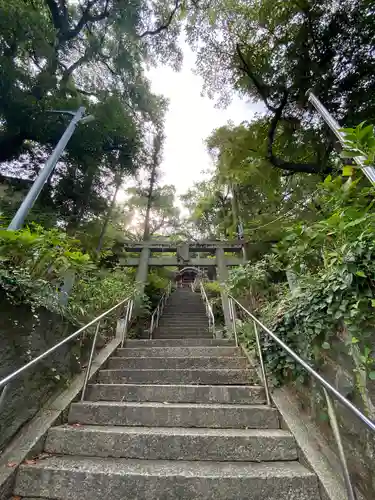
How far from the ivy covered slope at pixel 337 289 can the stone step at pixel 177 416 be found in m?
0.38

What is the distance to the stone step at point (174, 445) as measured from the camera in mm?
1540

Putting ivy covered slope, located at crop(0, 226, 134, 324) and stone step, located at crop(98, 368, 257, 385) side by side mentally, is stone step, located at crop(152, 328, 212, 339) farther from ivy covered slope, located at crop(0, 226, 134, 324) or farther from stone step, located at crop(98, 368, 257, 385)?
ivy covered slope, located at crop(0, 226, 134, 324)

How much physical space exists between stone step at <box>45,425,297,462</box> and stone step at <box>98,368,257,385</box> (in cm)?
78

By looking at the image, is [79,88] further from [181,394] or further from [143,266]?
[181,394]

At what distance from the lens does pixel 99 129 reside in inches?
232

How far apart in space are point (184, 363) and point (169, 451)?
114 cm

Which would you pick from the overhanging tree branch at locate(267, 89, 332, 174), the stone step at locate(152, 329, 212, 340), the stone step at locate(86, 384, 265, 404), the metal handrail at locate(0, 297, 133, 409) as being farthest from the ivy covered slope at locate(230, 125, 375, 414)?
the stone step at locate(152, 329, 212, 340)

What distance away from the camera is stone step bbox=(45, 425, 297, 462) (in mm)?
1540

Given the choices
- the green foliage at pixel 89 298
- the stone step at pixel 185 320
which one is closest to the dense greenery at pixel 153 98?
the green foliage at pixel 89 298

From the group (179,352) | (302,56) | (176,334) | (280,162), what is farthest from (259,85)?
(176,334)

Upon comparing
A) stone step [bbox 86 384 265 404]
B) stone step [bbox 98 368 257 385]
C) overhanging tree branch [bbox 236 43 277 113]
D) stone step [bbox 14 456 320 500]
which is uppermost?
overhanging tree branch [bbox 236 43 277 113]

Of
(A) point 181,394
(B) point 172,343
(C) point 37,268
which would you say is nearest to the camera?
(C) point 37,268

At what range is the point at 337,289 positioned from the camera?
4.72ft

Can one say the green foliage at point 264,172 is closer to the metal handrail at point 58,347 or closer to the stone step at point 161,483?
the metal handrail at point 58,347
